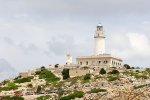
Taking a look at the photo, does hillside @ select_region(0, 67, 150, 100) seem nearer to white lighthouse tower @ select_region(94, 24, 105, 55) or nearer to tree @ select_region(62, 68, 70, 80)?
tree @ select_region(62, 68, 70, 80)

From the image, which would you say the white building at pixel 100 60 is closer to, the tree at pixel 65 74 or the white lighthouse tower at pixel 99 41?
the white lighthouse tower at pixel 99 41

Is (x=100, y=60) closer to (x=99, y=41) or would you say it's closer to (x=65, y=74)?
(x=99, y=41)

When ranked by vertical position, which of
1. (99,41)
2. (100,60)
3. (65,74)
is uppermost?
(99,41)

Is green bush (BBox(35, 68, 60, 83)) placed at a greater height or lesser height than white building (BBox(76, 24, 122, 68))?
lesser

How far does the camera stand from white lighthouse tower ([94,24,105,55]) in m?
120

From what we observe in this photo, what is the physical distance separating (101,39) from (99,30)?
3.58 m

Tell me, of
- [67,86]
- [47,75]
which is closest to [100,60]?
[47,75]

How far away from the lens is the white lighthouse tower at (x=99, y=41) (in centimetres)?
11994

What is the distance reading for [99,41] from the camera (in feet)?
400

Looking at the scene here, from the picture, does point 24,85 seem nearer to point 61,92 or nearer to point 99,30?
point 61,92

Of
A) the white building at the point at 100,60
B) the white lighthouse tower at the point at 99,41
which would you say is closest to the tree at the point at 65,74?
the white building at the point at 100,60

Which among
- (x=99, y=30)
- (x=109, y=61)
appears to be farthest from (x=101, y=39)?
(x=109, y=61)

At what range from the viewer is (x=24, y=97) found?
69000 mm

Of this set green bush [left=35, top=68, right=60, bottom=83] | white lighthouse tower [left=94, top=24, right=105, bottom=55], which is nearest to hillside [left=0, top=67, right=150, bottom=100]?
green bush [left=35, top=68, right=60, bottom=83]
